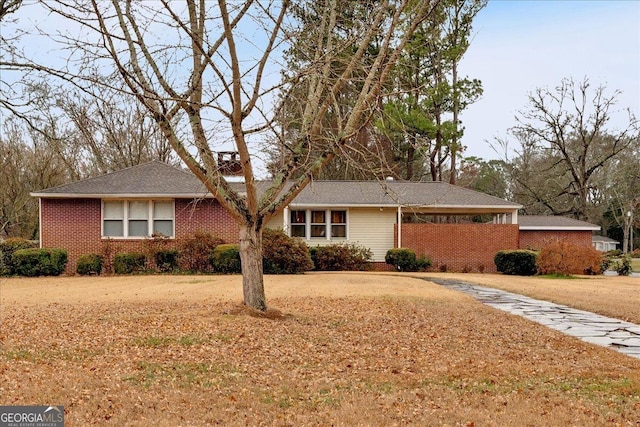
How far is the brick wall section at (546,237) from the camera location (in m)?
27.9

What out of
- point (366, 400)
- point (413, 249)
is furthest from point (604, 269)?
point (366, 400)

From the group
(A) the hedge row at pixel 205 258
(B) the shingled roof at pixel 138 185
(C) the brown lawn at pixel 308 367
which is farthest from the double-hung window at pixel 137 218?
(C) the brown lawn at pixel 308 367

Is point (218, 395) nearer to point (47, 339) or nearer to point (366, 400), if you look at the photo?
point (366, 400)

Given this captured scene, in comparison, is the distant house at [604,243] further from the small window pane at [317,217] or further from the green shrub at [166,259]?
the green shrub at [166,259]

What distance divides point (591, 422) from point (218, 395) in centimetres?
314

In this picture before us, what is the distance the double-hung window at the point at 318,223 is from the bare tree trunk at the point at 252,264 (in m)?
15.9

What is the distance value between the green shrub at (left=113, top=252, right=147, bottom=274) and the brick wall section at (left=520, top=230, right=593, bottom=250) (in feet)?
51.8

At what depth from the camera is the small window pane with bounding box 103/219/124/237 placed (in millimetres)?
23422

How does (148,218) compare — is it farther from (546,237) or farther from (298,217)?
(546,237)

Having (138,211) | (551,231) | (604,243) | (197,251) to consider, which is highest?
(138,211)

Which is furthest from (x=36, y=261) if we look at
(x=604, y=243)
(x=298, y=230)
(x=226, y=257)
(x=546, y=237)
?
(x=604, y=243)

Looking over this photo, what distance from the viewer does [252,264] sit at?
10352 millimetres

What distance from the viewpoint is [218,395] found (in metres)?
5.81

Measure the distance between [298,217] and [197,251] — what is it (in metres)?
5.61
